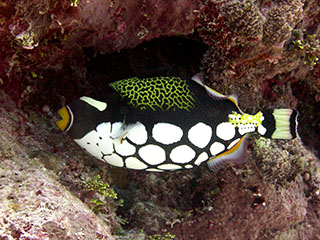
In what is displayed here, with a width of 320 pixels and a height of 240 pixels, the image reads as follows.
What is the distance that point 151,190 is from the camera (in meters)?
3.78

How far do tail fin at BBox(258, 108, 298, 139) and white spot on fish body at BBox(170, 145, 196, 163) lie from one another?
76 cm

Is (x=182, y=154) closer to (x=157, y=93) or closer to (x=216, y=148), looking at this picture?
(x=216, y=148)

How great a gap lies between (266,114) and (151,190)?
1862 mm

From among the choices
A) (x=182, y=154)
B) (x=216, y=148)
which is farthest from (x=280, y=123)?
(x=182, y=154)

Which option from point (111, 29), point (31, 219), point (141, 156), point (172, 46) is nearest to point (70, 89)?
point (111, 29)

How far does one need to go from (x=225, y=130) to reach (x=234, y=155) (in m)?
0.43

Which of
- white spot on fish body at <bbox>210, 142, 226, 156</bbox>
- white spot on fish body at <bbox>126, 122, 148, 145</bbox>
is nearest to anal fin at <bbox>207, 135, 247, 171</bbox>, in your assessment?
white spot on fish body at <bbox>210, 142, 226, 156</bbox>

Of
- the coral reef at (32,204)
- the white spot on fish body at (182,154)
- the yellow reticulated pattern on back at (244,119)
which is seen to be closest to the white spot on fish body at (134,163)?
the white spot on fish body at (182,154)

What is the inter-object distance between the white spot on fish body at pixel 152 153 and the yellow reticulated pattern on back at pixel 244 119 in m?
0.78

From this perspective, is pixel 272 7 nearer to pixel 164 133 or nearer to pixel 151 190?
pixel 164 133

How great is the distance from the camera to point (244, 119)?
280 centimetres

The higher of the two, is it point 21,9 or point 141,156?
point 21,9

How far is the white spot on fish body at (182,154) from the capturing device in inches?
109

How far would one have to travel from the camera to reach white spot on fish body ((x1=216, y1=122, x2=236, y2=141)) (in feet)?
9.08
